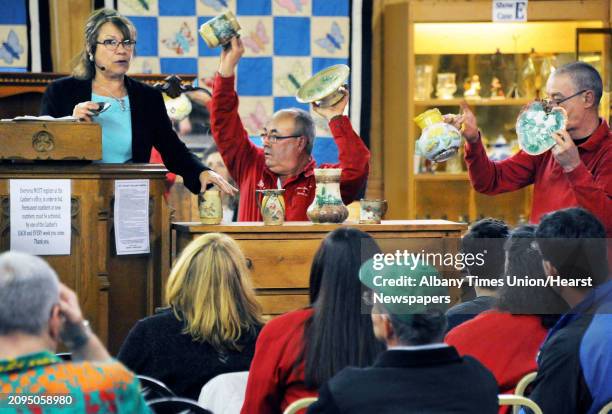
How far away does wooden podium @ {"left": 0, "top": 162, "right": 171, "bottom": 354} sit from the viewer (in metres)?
3.71

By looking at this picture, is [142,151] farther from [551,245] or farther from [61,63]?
[61,63]

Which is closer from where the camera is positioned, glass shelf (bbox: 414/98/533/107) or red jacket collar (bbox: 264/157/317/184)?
red jacket collar (bbox: 264/157/317/184)

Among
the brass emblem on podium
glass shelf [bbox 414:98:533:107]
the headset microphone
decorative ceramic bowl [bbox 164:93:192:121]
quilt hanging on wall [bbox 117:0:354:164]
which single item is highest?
quilt hanging on wall [bbox 117:0:354:164]

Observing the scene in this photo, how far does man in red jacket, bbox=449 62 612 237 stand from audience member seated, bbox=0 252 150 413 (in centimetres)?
218

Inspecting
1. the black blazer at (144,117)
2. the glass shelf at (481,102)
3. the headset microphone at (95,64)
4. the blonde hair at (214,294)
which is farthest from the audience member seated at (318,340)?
the glass shelf at (481,102)

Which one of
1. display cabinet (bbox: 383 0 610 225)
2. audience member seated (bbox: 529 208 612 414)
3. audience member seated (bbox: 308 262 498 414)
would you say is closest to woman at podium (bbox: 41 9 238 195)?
audience member seated (bbox: 529 208 612 414)

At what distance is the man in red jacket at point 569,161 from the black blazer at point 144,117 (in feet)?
3.61

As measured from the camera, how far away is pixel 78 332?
6.77ft

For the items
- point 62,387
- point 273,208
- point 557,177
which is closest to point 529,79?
point 557,177

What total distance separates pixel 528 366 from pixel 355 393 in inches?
38.1

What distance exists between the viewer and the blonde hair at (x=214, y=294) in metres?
2.90

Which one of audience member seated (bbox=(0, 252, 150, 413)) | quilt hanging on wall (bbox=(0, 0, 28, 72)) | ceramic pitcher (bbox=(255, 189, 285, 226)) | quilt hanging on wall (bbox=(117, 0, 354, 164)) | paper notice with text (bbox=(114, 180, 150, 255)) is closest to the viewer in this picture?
audience member seated (bbox=(0, 252, 150, 413))

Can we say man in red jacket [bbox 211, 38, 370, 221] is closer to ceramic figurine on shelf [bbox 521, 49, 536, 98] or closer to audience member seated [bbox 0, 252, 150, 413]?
audience member seated [bbox 0, 252, 150, 413]

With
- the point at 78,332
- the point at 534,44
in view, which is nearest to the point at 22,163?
the point at 78,332
